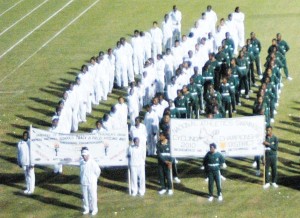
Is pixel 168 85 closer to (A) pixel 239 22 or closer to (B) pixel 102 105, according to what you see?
(B) pixel 102 105

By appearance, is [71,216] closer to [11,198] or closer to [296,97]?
[11,198]

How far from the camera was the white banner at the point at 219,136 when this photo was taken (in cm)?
2370

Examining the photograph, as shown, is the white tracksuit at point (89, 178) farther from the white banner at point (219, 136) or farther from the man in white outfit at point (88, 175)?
the white banner at point (219, 136)

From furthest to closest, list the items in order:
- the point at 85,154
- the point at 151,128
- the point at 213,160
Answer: the point at 151,128
the point at 213,160
the point at 85,154

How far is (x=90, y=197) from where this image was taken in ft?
75.3

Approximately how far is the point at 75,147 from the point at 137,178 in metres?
1.86

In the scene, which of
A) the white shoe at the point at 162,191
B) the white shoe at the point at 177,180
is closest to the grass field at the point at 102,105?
the white shoe at the point at 162,191

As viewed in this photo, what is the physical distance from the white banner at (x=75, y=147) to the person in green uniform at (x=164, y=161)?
0.91m

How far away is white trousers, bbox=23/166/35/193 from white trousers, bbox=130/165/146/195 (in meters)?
2.77

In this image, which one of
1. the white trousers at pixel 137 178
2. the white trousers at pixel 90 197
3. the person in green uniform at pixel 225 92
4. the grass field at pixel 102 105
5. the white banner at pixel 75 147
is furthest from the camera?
the person in green uniform at pixel 225 92

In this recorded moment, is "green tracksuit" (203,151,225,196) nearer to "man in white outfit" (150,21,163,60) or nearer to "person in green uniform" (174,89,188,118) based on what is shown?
"person in green uniform" (174,89,188,118)

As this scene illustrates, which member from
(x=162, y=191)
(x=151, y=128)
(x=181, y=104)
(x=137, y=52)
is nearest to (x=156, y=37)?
(x=137, y=52)

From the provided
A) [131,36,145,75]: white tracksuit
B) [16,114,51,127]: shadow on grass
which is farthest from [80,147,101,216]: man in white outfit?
[131,36,145,75]: white tracksuit

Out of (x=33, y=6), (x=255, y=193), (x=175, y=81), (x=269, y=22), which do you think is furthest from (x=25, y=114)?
(x=33, y=6)
